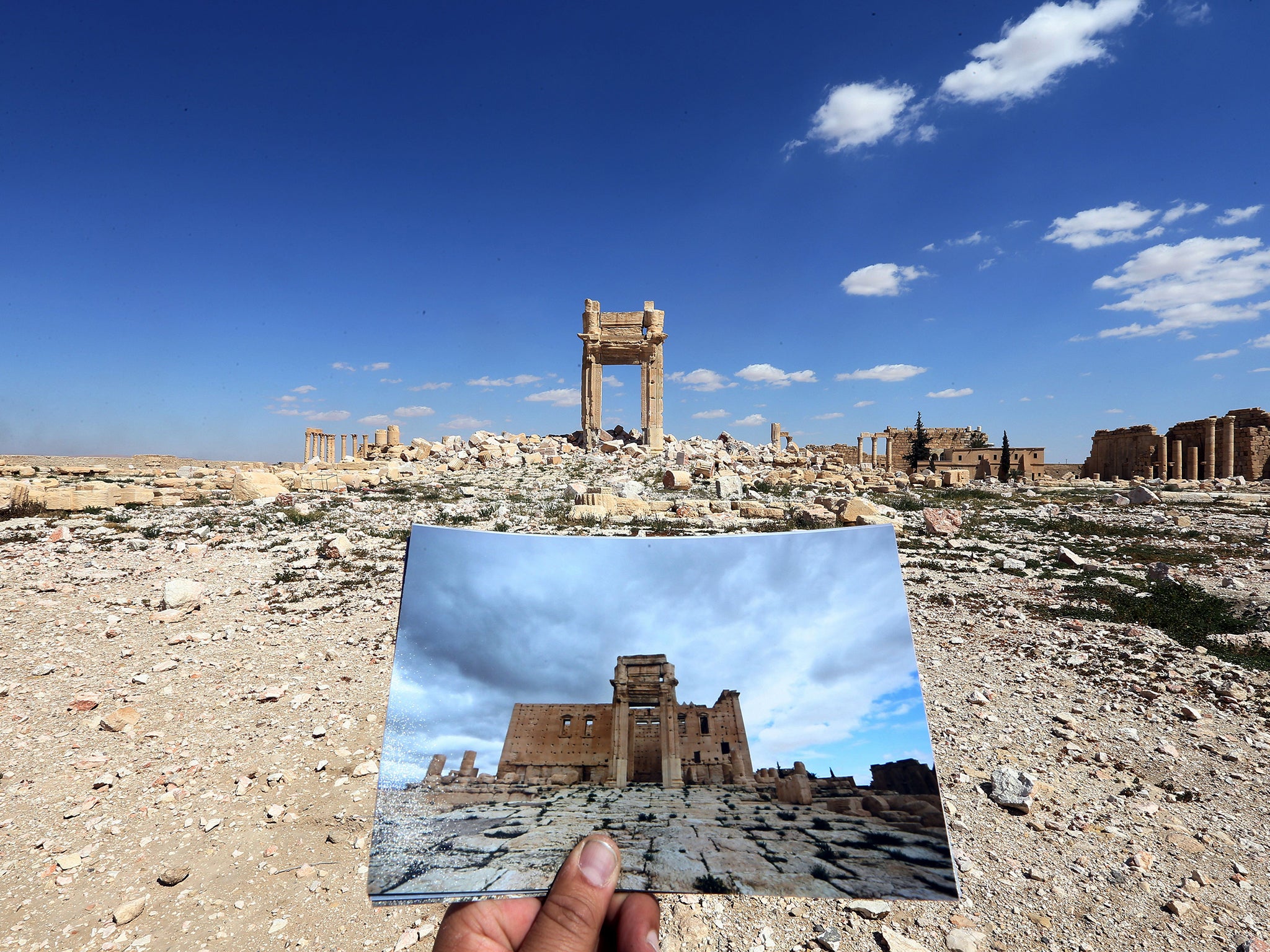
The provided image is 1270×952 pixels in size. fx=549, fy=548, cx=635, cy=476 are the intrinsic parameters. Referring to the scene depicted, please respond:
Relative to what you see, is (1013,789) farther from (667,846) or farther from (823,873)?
(667,846)

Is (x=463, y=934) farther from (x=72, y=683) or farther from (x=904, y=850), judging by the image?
(x=72, y=683)

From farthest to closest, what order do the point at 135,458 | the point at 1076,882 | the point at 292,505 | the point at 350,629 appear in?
1. the point at 135,458
2. the point at 292,505
3. the point at 350,629
4. the point at 1076,882

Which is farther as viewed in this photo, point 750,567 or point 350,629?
point 350,629

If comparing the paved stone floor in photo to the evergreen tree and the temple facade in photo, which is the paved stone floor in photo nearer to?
the temple facade in photo

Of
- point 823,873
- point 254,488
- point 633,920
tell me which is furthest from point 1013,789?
point 254,488

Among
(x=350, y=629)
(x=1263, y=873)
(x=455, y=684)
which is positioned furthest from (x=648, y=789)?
(x=350, y=629)

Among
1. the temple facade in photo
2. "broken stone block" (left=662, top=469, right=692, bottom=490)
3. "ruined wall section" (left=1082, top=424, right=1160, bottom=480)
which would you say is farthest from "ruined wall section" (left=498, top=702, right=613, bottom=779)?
"ruined wall section" (left=1082, top=424, right=1160, bottom=480)

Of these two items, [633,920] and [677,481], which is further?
[677,481]
